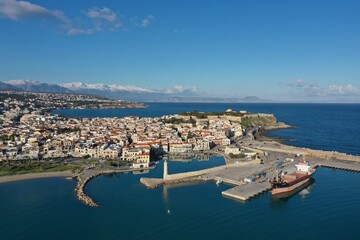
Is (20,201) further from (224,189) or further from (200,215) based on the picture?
(224,189)

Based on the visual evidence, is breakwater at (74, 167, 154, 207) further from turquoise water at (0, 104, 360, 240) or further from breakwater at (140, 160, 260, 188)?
breakwater at (140, 160, 260, 188)

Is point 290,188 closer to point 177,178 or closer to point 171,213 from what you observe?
point 177,178

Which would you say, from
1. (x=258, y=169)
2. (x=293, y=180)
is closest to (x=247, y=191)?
(x=293, y=180)

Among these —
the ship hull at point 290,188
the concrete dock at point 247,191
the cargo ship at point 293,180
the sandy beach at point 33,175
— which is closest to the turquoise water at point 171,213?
the concrete dock at point 247,191

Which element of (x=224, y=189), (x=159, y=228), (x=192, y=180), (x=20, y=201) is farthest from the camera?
(x=192, y=180)

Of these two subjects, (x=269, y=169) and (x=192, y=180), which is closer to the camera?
(x=192, y=180)

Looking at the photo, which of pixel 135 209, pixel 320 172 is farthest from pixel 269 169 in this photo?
pixel 135 209
